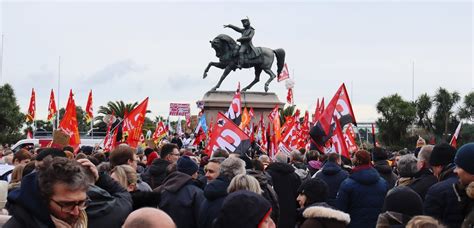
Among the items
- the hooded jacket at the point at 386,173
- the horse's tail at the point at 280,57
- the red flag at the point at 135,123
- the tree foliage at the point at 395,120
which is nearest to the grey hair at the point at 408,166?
the hooded jacket at the point at 386,173

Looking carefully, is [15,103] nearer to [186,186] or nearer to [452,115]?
[452,115]

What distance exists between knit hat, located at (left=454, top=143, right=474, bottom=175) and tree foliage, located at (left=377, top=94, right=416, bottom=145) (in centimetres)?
5242

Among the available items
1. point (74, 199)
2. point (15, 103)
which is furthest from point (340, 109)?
point (15, 103)

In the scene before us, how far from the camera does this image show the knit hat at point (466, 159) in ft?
19.1

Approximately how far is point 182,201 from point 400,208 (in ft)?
7.98

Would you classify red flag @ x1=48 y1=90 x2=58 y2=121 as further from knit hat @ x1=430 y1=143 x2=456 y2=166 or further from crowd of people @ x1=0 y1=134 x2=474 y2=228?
knit hat @ x1=430 y1=143 x2=456 y2=166

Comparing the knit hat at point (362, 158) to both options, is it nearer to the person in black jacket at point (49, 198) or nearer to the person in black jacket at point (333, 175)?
the person in black jacket at point (333, 175)

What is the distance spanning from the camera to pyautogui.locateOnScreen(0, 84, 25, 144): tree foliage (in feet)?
162

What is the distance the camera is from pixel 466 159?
5.87m

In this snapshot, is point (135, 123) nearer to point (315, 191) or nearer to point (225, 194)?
point (315, 191)

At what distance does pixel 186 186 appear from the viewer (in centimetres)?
743

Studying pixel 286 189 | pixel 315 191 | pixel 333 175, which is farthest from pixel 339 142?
pixel 315 191

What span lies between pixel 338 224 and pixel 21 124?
1917 inches

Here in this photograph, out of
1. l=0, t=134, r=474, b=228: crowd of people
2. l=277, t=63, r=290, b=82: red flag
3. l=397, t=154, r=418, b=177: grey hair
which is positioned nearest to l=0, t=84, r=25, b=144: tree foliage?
l=277, t=63, r=290, b=82: red flag
